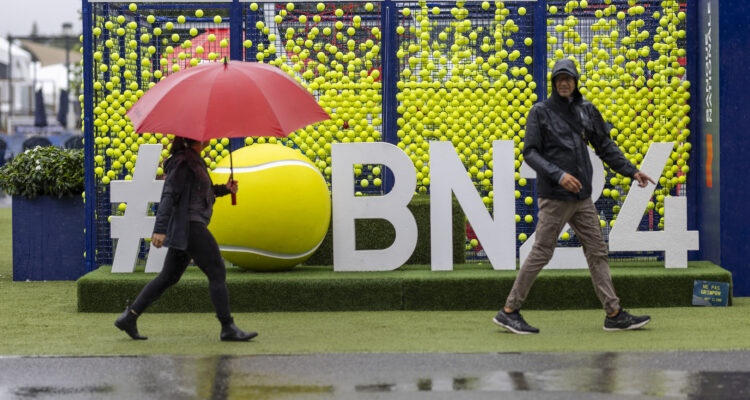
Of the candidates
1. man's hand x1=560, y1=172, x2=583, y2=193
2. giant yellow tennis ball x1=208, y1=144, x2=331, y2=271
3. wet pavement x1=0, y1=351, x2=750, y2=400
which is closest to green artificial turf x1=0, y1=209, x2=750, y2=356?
wet pavement x1=0, y1=351, x2=750, y2=400

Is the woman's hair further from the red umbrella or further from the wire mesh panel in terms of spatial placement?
the wire mesh panel

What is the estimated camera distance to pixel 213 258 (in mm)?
7434

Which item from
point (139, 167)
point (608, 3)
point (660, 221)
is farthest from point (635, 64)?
point (139, 167)

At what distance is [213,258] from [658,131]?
4.76 metres

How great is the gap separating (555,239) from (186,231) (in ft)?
8.71

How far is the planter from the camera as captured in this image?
11.5 meters

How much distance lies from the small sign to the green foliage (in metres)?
6.47

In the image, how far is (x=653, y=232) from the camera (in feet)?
30.8

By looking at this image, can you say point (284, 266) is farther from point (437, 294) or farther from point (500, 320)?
point (500, 320)

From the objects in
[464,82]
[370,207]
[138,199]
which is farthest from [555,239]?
[138,199]

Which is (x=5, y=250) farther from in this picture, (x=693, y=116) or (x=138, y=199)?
(x=693, y=116)

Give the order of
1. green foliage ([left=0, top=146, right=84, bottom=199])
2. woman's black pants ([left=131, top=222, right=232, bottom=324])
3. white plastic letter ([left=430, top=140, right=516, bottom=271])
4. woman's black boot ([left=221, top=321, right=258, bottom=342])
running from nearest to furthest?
woman's black pants ([left=131, top=222, right=232, bottom=324]) < woman's black boot ([left=221, top=321, right=258, bottom=342]) < white plastic letter ([left=430, top=140, right=516, bottom=271]) < green foliage ([left=0, top=146, right=84, bottom=199])

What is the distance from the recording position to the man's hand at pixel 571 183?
7.33 meters

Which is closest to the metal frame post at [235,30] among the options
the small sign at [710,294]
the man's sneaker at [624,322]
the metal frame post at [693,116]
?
the metal frame post at [693,116]
